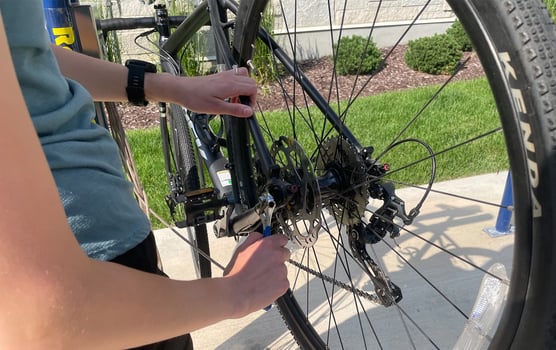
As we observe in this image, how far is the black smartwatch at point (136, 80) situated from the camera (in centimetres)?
147

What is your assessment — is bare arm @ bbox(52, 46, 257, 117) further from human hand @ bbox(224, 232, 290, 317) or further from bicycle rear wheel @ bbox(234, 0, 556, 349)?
human hand @ bbox(224, 232, 290, 317)

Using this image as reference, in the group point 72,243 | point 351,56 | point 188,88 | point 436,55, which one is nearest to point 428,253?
point 188,88

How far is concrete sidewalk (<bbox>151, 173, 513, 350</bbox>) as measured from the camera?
2.19 metres

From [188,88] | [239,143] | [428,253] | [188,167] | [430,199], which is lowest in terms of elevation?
[428,253]

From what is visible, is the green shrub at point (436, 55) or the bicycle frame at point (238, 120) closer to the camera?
the bicycle frame at point (238, 120)

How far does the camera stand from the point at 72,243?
587 mm

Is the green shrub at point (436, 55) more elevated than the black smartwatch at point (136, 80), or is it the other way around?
the black smartwatch at point (136, 80)

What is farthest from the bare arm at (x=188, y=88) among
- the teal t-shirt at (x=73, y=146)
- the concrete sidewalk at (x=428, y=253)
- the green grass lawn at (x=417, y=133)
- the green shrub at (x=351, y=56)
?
the green shrub at (x=351, y=56)

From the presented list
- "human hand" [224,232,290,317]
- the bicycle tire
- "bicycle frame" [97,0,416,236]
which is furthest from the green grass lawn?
"human hand" [224,232,290,317]

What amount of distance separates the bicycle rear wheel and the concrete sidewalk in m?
0.01

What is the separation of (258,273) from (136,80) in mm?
838

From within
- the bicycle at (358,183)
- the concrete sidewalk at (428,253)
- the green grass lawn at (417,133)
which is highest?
the bicycle at (358,183)

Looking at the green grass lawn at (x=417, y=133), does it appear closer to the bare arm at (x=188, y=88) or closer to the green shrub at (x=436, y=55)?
the green shrub at (x=436, y=55)

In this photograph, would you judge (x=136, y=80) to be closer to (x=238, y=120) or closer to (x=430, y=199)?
(x=238, y=120)
